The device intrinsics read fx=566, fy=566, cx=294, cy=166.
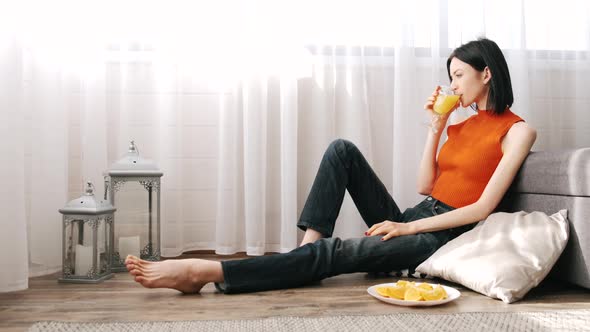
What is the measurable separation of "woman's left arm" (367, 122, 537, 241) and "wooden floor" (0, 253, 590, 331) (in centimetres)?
21

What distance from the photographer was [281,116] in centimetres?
251

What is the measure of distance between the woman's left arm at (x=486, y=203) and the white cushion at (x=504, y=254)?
0.05 metres

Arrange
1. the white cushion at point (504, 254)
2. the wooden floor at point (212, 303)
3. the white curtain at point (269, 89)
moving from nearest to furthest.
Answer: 1. the wooden floor at point (212, 303)
2. the white cushion at point (504, 254)
3. the white curtain at point (269, 89)

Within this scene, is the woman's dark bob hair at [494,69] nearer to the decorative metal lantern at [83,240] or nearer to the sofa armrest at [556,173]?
the sofa armrest at [556,173]

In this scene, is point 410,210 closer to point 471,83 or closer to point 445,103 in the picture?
point 445,103

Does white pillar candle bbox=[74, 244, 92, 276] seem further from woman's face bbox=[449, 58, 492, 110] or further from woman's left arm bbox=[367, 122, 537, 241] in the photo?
woman's face bbox=[449, 58, 492, 110]

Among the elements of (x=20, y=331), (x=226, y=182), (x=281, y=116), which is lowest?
(x=20, y=331)

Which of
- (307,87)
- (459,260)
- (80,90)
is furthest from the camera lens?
(307,87)

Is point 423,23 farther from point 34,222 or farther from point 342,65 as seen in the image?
point 34,222

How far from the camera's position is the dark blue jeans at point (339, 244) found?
1.71 metres

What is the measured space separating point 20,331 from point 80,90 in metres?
1.33

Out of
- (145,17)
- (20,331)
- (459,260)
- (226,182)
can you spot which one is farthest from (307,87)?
(20,331)

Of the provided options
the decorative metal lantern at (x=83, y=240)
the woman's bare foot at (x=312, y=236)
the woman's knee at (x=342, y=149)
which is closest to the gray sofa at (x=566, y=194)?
the woman's knee at (x=342, y=149)

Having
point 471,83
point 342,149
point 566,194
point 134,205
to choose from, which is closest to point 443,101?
point 471,83
